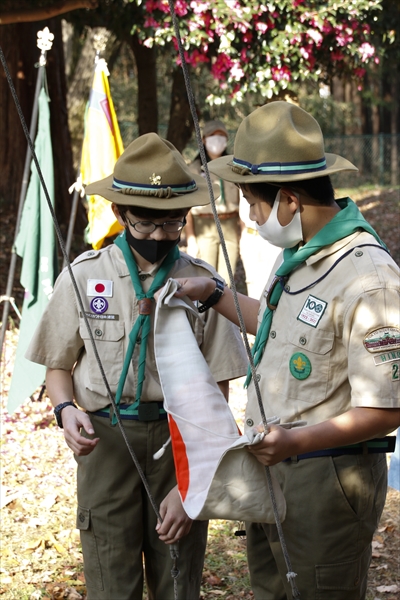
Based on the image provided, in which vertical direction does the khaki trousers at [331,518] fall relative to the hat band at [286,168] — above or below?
below

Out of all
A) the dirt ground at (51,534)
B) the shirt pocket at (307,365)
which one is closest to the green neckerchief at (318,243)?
the shirt pocket at (307,365)

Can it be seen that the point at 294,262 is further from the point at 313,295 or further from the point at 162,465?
the point at 162,465

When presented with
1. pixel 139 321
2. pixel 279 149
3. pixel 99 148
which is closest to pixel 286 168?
pixel 279 149

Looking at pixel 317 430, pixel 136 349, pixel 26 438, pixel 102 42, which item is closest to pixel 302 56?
pixel 102 42

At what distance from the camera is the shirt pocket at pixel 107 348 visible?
2.73m

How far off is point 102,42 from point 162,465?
4742 millimetres

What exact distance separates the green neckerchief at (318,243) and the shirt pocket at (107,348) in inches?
20.7

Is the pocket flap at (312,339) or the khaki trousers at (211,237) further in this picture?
the khaki trousers at (211,237)

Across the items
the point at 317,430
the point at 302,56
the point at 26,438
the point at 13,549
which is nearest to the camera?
the point at 317,430

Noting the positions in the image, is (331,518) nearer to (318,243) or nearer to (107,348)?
(318,243)

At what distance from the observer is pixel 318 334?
7.36ft

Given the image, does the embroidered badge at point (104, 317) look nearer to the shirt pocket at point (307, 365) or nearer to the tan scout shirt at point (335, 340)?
the tan scout shirt at point (335, 340)

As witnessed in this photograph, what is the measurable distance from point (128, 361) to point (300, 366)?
66cm

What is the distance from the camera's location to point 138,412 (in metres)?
2.72
